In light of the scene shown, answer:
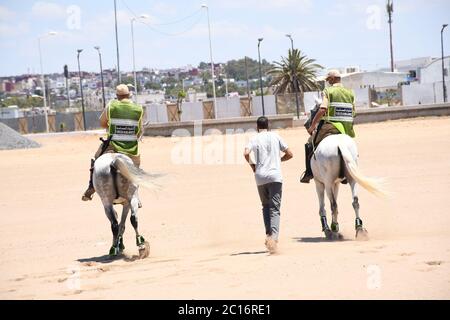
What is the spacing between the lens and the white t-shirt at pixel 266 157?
11461 millimetres

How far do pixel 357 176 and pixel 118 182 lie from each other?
342 cm

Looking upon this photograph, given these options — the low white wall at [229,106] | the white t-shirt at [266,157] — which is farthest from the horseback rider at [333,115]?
the low white wall at [229,106]

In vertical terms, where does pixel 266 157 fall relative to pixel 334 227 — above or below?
above

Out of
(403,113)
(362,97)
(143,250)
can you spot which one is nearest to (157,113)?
(362,97)

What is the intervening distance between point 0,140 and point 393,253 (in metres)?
33.5

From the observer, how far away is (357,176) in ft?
40.9

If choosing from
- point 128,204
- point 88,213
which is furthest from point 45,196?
point 128,204

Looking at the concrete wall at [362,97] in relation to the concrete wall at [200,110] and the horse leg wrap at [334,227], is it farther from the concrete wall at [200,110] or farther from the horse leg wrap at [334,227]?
the horse leg wrap at [334,227]

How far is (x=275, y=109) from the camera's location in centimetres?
7450

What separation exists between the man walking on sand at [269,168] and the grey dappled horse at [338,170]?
1.27 m

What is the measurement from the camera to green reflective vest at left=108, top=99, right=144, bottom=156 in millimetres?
12641

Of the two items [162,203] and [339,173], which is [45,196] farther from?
[339,173]

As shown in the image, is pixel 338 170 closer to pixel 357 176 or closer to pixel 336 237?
pixel 357 176

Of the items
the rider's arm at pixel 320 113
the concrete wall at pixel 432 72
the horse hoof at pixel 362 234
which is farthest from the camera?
the concrete wall at pixel 432 72
